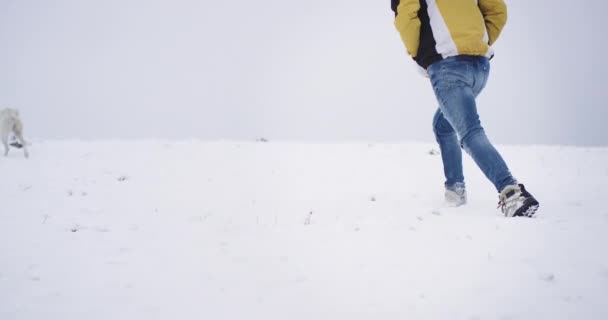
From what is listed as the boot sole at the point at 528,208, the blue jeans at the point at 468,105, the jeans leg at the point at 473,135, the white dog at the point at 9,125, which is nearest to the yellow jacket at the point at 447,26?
the blue jeans at the point at 468,105

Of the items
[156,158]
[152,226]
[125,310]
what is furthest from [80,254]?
[156,158]

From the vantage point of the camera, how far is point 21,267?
300cm

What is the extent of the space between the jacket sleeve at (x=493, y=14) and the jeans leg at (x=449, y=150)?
126cm

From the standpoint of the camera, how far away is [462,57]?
13.6 feet

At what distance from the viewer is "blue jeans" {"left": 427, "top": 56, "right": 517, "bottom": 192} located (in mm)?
3811

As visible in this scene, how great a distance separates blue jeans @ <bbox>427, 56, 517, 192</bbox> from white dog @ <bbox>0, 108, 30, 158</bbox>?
12.6 metres

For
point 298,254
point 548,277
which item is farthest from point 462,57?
point 298,254

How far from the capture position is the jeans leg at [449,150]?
518cm

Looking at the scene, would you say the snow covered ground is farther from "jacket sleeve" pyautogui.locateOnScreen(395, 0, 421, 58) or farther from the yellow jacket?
"jacket sleeve" pyautogui.locateOnScreen(395, 0, 421, 58)

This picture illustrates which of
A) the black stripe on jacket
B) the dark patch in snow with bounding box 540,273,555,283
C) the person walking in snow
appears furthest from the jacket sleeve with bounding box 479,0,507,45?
the dark patch in snow with bounding box 540,273,555,283

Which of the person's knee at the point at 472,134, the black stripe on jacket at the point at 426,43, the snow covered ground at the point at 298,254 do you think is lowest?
the snow covered ground at the point at 298,254

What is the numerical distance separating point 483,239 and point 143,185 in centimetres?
644

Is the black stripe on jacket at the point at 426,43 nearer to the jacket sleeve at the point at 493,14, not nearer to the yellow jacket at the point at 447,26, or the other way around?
the yellow jacket at the point at 447,26

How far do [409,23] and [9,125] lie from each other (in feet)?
43.5
